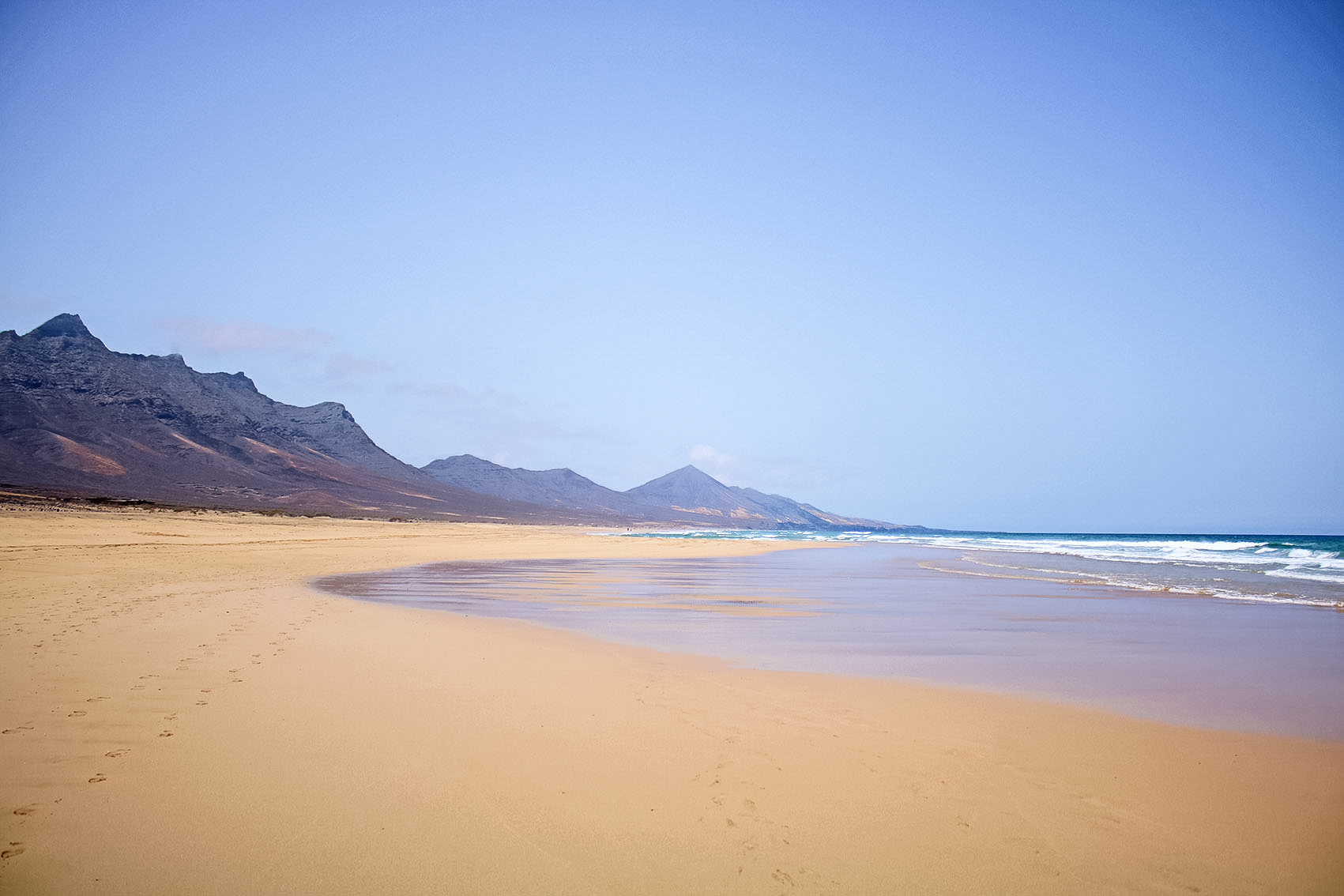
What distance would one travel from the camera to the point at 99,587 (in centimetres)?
1262

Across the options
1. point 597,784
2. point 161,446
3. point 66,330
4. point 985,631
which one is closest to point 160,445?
point 161,446

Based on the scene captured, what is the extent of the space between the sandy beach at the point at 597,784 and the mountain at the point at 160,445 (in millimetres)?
65293

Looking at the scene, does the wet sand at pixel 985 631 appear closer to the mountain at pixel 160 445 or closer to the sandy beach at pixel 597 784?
the sandy beach at pixel 597 784

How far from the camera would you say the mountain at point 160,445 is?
77.1 meters

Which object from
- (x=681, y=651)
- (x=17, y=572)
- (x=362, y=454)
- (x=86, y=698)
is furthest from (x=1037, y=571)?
(x=362, y=454)

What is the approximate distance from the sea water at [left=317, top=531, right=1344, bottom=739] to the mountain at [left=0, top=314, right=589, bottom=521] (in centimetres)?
5895

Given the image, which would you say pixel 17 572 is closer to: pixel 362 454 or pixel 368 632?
pixel 368 632

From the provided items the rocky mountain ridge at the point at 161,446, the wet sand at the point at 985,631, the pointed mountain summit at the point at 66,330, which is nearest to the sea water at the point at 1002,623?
the wet sand at the point at 985,631

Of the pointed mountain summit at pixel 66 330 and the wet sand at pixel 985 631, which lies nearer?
the wet sand at pixel 985 631

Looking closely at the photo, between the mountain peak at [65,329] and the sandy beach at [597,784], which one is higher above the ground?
the mountain peak at [65,329]

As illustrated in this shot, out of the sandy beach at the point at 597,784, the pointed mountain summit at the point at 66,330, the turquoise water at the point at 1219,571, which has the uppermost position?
the pointed mountain summit at the point at 66,330

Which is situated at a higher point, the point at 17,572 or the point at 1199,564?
the point at 1199,564

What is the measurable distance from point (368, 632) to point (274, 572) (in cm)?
1123

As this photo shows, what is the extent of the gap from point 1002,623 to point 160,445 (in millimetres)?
116971
